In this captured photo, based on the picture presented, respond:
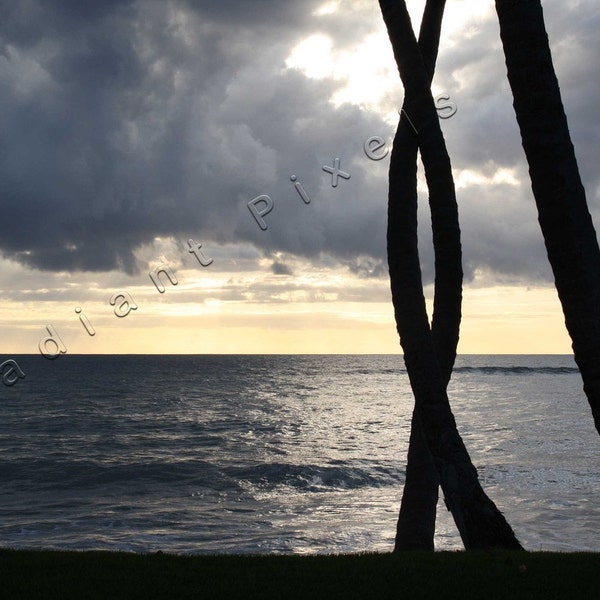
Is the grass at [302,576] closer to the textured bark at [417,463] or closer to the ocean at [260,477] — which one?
the textured bark at [417,463]

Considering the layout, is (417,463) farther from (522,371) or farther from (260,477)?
(522,371)

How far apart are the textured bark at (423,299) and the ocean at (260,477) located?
23.3ft

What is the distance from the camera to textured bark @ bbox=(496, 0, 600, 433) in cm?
618

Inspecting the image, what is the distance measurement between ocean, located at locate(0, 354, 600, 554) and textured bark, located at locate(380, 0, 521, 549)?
709cm

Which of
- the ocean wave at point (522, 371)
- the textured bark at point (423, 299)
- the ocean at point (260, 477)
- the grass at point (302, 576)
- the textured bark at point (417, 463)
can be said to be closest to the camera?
the grass at point (302, 576)

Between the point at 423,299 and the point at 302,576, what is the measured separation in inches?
150

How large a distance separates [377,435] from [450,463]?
32.3 meters

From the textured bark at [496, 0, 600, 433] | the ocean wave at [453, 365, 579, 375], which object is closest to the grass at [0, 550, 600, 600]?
A: the textured bark at [496, 0, 600, 433]

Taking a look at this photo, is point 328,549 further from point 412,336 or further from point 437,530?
point 412,336

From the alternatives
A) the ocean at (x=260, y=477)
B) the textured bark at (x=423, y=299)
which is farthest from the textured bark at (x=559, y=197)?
the ocean at (x=260, y=477)

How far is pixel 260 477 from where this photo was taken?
26422 mm

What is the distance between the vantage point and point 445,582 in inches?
260

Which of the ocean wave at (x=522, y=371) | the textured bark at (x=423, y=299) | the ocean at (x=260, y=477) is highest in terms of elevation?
the textured bark at (x=423, y=299)

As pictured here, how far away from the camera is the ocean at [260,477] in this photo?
16.5m
